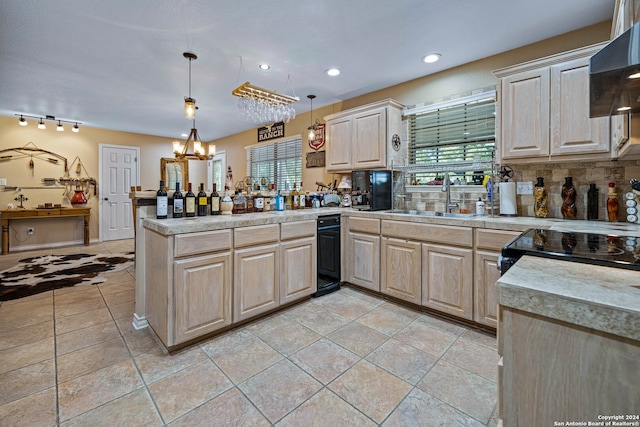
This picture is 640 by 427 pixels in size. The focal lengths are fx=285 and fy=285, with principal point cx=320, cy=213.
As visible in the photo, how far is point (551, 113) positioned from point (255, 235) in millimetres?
2574

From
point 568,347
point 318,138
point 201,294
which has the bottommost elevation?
point 201,294

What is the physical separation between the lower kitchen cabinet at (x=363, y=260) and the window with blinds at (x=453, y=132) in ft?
3.56

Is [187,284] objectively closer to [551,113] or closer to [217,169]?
[551,113]

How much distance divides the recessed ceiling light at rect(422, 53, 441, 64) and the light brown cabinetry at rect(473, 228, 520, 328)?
6.18 feet

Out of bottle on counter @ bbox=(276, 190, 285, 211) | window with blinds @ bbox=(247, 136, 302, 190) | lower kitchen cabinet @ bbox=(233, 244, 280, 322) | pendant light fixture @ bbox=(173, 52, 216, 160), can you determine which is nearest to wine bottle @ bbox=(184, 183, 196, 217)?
lower kitchen cabinet @ bbox=(233, 244, 280, 322)

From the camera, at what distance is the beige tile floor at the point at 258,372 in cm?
145

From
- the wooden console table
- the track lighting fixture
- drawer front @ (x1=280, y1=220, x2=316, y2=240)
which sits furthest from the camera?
the track lighting fixture

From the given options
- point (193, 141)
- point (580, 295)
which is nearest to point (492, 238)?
point (580, 295)

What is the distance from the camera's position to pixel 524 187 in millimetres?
2660

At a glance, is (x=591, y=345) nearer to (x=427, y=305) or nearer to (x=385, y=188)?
(x=427, y=305)

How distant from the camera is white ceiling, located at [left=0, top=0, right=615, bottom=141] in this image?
2.21 meters

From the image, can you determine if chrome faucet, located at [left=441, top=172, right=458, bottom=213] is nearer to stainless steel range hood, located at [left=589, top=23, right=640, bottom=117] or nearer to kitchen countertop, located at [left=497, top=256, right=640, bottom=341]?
stainless steel range hood, located at [left=589, top=23, right=640, bottom=117]

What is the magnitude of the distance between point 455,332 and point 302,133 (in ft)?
12.8

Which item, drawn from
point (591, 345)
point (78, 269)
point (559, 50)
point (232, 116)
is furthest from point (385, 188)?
point (78, 269)
